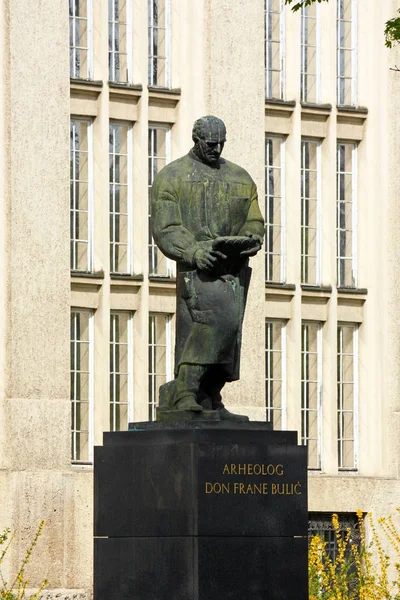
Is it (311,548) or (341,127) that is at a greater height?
(341,127)

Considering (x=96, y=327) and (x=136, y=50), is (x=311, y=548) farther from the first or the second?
(x=136, y=50)

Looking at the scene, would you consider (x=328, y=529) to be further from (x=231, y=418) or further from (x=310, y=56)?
(x=231, y=418)

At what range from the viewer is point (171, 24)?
34469 mm

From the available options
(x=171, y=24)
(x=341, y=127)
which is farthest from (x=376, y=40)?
(x=171, y=24)

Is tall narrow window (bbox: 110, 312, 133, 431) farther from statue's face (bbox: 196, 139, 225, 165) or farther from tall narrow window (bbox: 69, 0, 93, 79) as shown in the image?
statue's face (bbox: 196, 139, 225, 165)

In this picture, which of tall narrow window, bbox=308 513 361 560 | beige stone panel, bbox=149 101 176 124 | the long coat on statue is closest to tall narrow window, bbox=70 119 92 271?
beige stone panel, bbox=149 101 176 124

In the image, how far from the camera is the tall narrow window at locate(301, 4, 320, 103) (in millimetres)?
35938

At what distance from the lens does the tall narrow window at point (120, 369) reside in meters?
33.4

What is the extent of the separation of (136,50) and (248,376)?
18.3 feet

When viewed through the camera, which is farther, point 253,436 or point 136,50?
point 136,50

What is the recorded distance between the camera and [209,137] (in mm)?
20047

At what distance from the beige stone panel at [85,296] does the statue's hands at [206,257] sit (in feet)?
45.0

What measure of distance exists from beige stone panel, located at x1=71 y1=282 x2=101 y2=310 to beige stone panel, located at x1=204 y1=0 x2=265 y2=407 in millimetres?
2548

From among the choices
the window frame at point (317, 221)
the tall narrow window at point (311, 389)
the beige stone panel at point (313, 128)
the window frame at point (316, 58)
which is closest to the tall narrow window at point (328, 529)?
the tall narrow window at point (311, 389)
